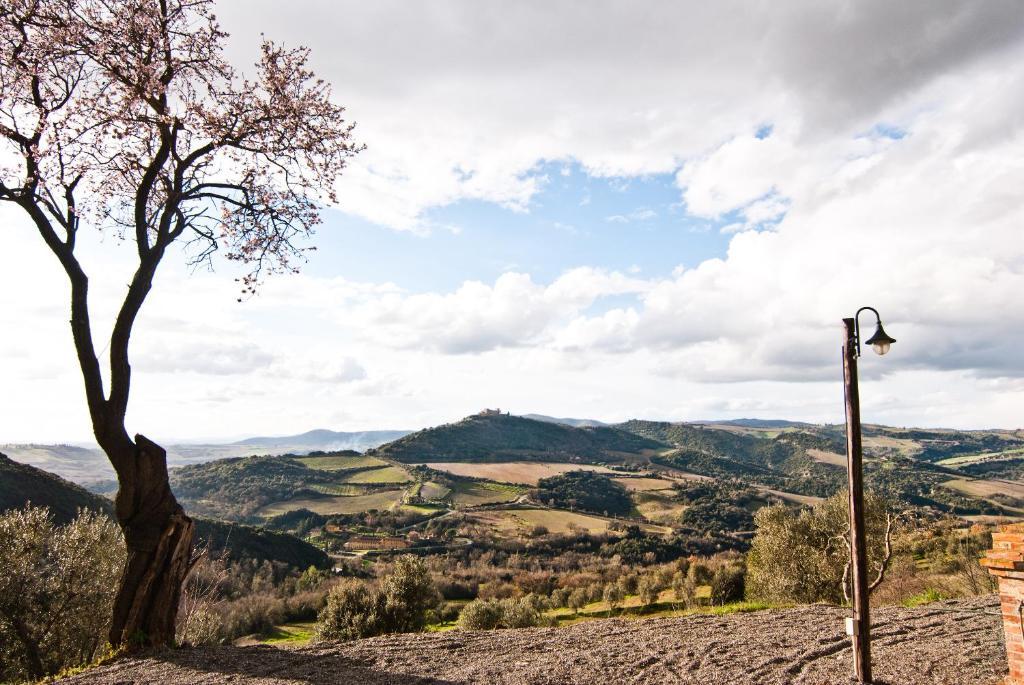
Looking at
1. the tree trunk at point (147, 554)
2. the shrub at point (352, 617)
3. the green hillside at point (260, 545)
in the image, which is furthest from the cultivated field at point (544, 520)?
the tree trunk at point (147, 554)

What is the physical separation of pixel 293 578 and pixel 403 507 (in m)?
42.3

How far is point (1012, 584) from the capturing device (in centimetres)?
908

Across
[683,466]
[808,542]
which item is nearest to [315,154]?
[808,542]

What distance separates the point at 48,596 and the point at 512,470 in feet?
421

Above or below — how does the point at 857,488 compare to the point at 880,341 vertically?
below

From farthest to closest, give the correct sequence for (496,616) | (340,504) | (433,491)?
(433,491) → (340,504) → (496,616)

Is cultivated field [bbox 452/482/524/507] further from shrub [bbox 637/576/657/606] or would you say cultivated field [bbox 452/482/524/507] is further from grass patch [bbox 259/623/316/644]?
grass patch [bbox 259/623/316/644]

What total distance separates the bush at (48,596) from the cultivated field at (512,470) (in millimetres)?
110468

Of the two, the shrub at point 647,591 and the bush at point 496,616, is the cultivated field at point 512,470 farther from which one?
the bush at point 496,616

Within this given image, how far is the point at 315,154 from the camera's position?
13852mm

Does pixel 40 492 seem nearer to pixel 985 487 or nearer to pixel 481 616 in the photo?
pixel 481 616

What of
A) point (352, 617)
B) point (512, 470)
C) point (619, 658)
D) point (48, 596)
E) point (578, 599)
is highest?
point (619, 658)

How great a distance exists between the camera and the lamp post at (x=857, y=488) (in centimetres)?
1004

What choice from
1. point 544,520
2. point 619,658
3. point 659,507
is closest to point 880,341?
point 619,658
